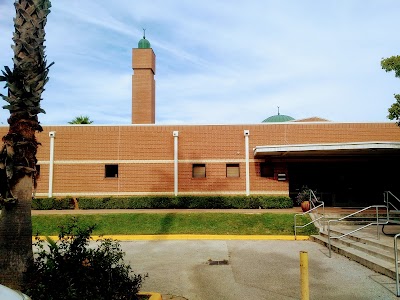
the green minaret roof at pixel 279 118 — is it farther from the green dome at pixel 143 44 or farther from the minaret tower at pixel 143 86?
the green dome at pixel 143 44

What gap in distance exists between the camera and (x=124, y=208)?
20.9 metres

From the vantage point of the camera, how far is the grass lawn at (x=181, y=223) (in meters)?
14.5

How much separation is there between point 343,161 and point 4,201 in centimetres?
2190

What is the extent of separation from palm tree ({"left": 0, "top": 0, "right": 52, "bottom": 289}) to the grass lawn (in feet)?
30.7

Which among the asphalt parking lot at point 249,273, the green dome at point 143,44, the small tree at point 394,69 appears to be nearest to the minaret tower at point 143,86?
the green dome at point 143,44

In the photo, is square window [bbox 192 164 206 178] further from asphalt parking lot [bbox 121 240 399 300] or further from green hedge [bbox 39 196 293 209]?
A: asphalt parking lot [bbox 121 240 399 300]

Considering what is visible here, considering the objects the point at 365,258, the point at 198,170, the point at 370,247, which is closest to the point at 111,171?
the point at 198,170

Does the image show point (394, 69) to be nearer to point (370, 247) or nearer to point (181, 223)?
point (370, 247)

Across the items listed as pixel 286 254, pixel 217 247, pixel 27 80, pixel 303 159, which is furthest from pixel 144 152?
pixel 27 80

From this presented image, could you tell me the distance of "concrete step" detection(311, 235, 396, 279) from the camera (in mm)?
7681

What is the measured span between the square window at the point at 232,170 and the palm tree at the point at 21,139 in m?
18.2

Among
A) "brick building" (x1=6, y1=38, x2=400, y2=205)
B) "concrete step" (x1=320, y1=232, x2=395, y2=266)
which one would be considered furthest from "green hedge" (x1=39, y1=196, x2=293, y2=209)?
"concrete step" (x1=320, y1=232, x2=395, y2=266)

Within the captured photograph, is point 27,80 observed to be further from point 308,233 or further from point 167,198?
point 167,198

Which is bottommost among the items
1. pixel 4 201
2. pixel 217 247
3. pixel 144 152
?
pixel 217 247
